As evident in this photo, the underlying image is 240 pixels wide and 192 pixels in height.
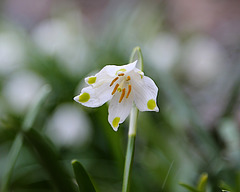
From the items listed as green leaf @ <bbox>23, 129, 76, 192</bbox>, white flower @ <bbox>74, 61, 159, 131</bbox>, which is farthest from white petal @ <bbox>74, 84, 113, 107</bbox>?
green leaf @ <bbox>23, 129, 76, 192</bbox>

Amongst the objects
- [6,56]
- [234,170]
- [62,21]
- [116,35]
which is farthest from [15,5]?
[234,170]

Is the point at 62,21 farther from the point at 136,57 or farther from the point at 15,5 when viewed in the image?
the point at 15,5

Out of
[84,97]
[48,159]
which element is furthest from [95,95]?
[48,159]

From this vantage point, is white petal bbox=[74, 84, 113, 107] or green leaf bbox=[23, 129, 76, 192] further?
green leaf bbox=[23, 129, 76, 192]

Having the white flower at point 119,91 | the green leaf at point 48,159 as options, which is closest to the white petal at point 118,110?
the white flower at point 119,91

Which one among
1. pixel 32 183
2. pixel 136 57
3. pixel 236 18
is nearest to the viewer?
pixel 136 57

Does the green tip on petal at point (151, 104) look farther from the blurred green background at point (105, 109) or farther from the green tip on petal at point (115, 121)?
the blurred green background at point (105, 109)

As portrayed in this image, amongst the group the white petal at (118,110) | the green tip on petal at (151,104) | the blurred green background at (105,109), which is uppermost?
the green tip on petal at (151,104)

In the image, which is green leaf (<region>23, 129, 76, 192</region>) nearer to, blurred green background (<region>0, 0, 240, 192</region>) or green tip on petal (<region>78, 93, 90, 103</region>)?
blurred green background (<region>0, 0, 240, 192</region>)
